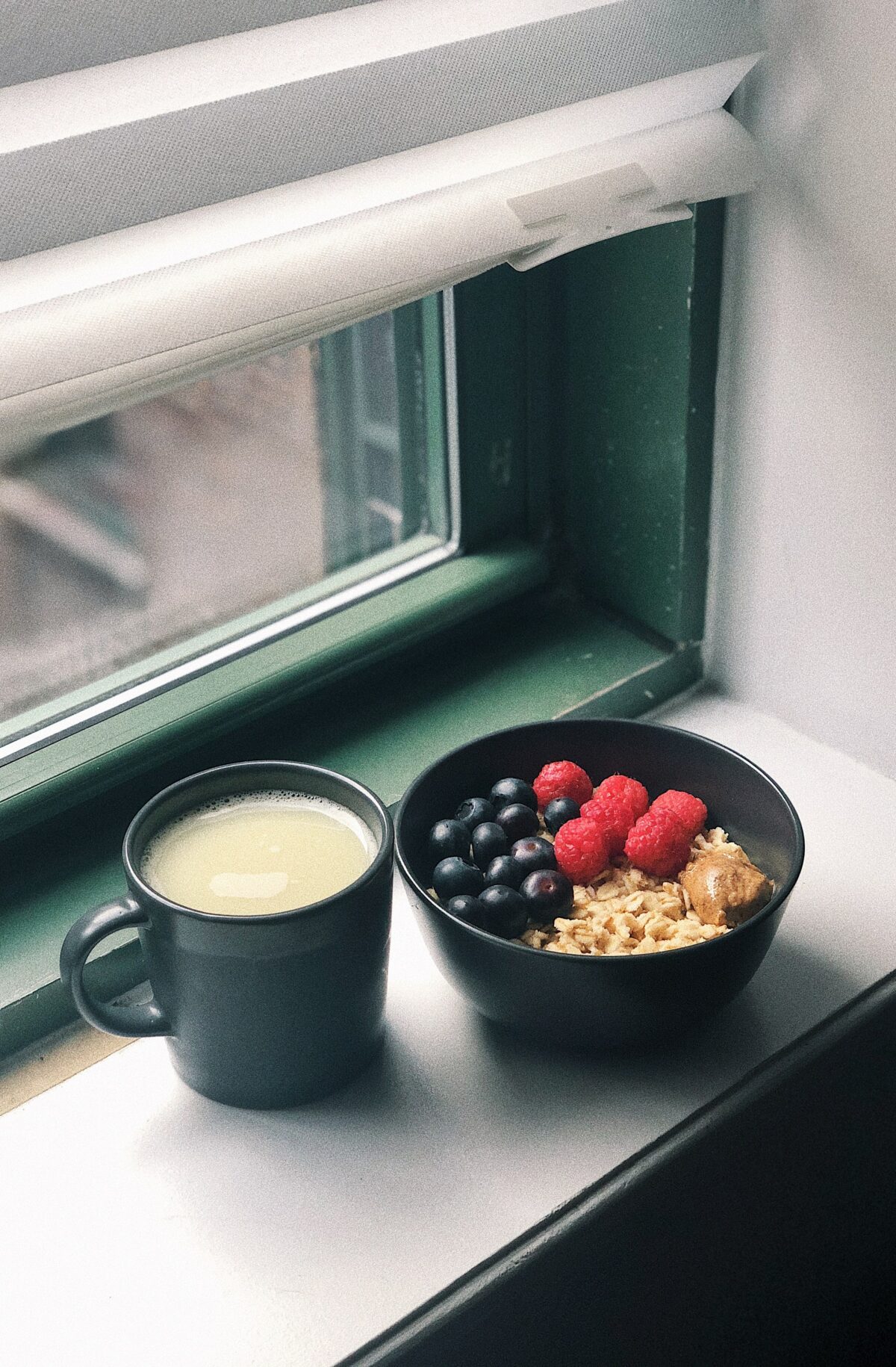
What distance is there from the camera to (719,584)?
113 centimetres

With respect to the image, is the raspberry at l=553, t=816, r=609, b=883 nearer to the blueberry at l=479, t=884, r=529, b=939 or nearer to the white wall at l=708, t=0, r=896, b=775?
the blueberry at l=479, t=884, r=529, b=939

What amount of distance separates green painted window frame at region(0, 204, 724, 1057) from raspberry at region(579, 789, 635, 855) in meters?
0.18

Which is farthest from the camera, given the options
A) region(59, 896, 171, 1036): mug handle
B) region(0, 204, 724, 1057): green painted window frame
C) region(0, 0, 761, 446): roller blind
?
region(0, 204, 724, 1057): green painted window frame

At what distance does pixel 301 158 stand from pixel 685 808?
0.45 metres

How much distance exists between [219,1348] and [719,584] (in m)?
0.68

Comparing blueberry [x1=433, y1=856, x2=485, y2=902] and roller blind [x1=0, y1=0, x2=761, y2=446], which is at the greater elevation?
roller blind [x1=0, y1=0, x2=761, y2=446]

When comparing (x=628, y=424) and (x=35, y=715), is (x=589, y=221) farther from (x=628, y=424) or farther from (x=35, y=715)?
(x=35, y=715)

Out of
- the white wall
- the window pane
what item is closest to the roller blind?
the white wall

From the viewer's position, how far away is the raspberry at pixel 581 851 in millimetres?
859

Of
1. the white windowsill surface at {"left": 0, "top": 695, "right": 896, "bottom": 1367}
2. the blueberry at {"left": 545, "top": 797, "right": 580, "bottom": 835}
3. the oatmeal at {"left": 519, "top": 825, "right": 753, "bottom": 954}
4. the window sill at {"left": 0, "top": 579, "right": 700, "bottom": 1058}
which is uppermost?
the blueberry at {"left": 545, "top": 797, "right": 580, "bottom": 835}

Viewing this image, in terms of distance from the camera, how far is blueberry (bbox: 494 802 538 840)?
887 mm

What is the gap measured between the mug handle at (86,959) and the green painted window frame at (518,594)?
113 mm

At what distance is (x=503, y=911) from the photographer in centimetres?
81

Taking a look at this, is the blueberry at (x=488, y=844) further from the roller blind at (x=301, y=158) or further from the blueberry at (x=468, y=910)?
the roller blind at (x=301, y=158)
